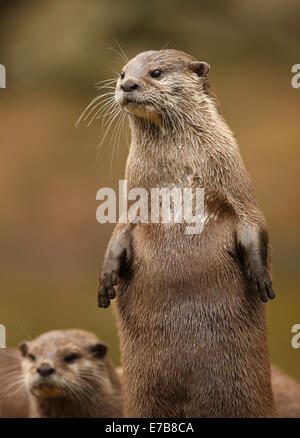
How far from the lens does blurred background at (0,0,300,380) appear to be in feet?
10.7

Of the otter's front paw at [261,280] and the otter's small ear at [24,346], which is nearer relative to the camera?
the otter's front paw at [261,280]

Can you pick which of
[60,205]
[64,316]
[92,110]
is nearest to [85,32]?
[92,110]

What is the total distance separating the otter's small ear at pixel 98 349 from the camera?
3.61 meters

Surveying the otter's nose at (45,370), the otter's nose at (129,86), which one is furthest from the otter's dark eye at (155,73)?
the otter's nose at (45,370)

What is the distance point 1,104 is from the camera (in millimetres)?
3490

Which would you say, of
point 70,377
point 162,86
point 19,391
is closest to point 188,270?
point 162,86

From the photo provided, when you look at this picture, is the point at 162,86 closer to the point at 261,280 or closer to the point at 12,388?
the point at 261,280

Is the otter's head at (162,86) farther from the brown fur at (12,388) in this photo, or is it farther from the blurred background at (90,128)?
the brown fur at (12,388)

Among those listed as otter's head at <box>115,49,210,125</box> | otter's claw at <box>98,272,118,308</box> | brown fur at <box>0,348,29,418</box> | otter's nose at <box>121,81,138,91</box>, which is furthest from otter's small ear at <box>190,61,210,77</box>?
brown fur at <box>0,348,29,418</box>

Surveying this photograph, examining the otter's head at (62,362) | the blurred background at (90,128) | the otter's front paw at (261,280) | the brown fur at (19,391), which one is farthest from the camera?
the brown fur at (19,391)

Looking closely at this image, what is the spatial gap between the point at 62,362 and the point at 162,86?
1.58m

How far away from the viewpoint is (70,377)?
3484mm

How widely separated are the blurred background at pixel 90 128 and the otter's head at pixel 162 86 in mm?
410

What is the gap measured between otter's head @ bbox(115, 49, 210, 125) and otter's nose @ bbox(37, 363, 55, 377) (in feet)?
4.48
